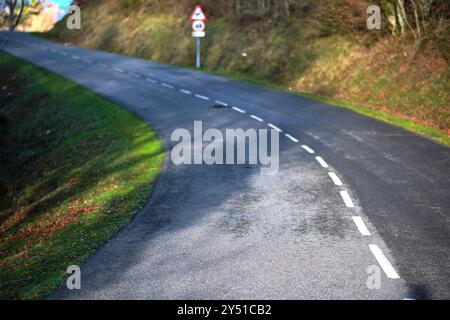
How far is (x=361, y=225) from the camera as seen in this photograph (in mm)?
8844

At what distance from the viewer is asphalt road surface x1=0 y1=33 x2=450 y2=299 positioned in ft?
21.7

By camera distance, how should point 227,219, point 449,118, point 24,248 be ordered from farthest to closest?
point 449,118 → point 24,248 → point 227,219

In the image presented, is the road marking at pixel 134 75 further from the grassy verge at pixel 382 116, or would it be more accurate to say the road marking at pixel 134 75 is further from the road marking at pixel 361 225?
the road marking at pixel 361 225

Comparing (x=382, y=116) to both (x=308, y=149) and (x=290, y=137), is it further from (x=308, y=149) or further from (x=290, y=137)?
(x=308, y=149)

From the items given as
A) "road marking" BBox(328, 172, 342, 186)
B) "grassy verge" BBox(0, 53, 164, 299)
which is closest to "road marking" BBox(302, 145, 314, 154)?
"road marking" BBox(328, 172, 342, 186)

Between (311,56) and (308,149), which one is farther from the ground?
(311,56)

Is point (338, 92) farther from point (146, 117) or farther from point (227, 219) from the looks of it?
point (227, 219)

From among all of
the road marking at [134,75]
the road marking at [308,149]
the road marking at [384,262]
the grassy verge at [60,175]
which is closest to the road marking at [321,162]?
the road marking at [308,149]

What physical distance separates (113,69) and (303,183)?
2189cm

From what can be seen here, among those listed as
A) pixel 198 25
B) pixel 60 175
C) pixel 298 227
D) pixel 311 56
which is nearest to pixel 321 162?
pixel 298 227

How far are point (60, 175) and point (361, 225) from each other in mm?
10753

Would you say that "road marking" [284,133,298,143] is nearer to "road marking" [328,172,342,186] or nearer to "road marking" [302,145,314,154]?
"road marking" [302,145,314,154]

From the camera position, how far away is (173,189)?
11.1 metres
